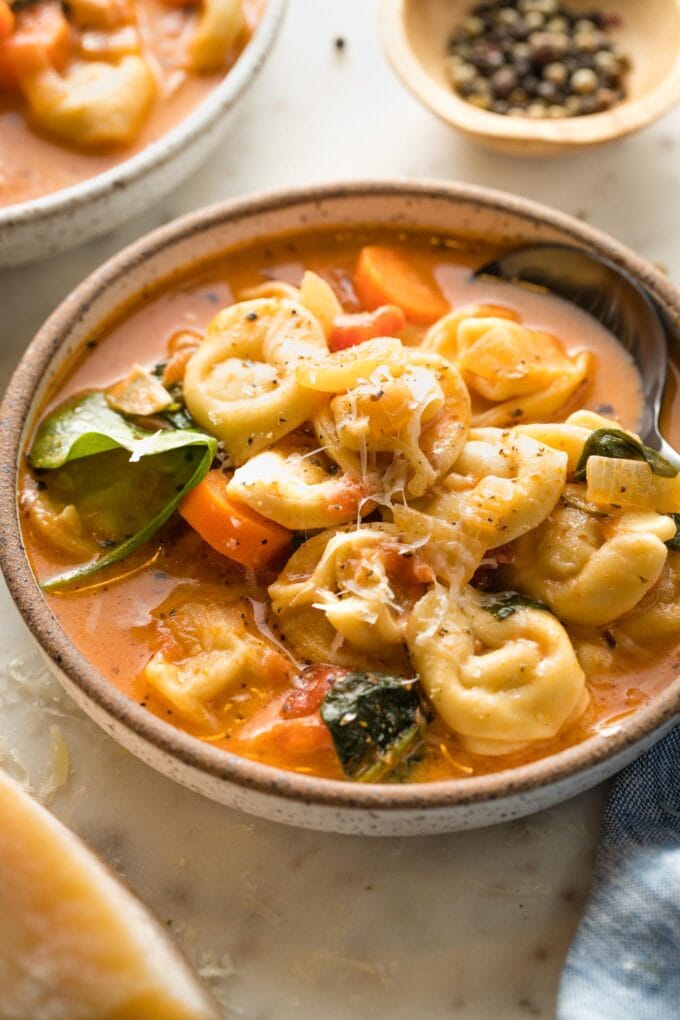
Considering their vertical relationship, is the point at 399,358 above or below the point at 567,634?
above

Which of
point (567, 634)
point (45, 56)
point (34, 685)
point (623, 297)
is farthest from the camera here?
point (45, 56)

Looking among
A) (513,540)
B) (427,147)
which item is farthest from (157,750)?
(427,147)

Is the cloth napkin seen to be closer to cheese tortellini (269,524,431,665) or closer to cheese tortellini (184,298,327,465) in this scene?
cheese tortellini (269,524,431,665)

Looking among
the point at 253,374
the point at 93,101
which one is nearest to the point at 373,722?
the point at 253,374

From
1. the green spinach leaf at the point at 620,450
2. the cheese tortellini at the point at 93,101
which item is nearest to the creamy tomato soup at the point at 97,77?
the cheese tortellini at the point at 93,101

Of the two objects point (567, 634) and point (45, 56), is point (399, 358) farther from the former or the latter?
point (45, 56)

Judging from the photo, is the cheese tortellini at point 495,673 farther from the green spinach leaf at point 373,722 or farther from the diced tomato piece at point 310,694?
the diced tomato piece at point 310,694
